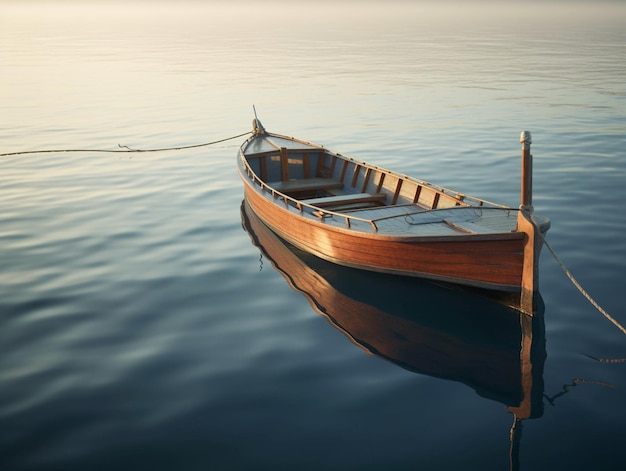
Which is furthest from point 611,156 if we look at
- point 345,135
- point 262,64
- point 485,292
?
point 262,64

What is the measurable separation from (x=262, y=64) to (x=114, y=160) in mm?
46121

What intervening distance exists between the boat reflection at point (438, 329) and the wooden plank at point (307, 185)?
4.73m

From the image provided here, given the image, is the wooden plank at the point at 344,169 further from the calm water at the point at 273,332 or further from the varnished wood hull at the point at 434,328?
the varnished wood hull at the point at 434,328

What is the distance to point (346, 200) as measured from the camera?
61.0 ft

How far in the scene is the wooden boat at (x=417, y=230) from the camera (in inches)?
509

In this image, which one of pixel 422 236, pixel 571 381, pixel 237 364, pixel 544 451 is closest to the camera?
pixel 544 451

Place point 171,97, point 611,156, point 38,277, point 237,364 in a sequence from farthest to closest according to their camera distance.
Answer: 1. point 171,97
2. point 611,156
3. point 38,277
4. point 237,364

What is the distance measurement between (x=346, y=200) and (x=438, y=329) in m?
6.58

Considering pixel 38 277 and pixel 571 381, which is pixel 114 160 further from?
pixel 571 381

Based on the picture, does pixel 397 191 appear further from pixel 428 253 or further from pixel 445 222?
pixel 428 253

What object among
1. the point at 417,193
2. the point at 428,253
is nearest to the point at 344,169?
the point at 417,193

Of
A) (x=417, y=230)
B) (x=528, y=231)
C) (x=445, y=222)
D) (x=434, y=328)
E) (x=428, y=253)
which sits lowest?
(x=434, y=328)

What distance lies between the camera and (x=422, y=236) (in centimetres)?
1375

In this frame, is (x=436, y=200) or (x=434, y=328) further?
(x=436, y=200)
